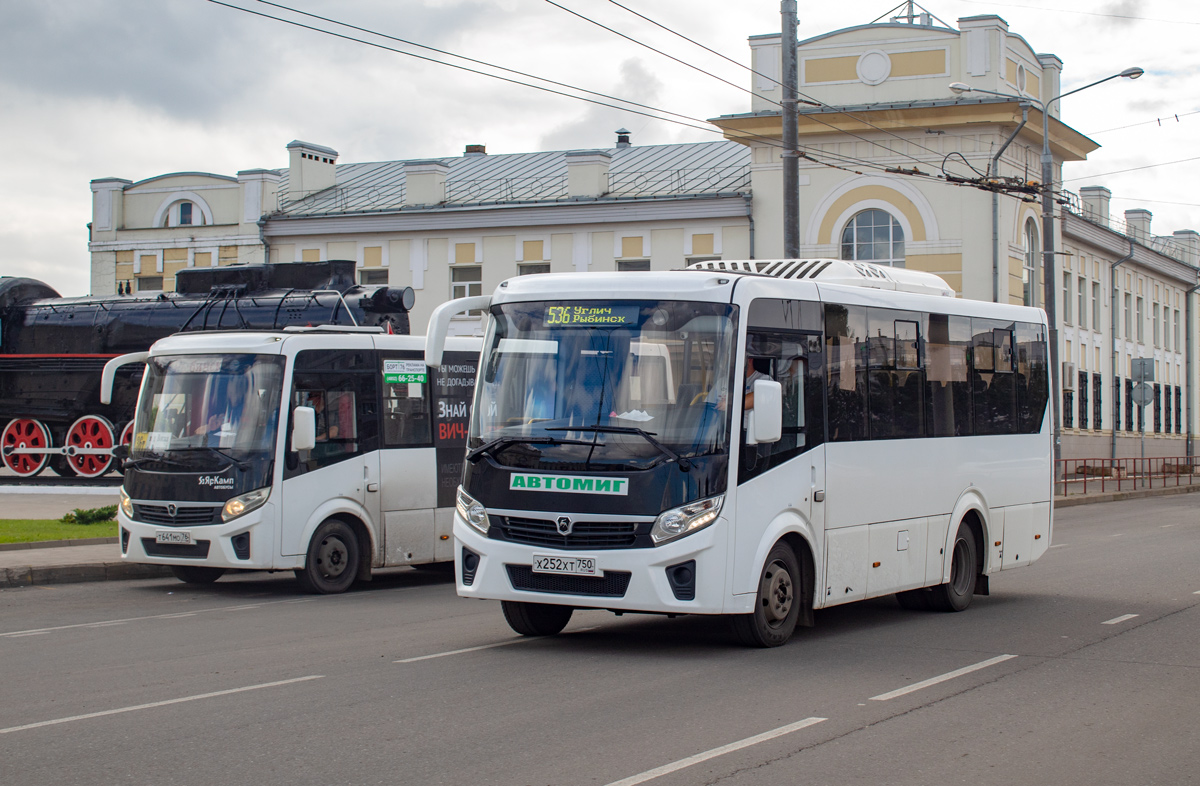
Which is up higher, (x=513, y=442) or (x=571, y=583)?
(x=513, y=442)

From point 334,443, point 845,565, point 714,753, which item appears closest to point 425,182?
point 334,443

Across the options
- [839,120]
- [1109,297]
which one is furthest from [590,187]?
[1109,297]

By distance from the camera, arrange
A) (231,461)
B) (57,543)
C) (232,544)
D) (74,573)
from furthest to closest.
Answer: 1. (57,543)
2. (74,573)
3. (231,461)
4. (232,544)

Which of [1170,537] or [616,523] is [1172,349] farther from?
[616,523]

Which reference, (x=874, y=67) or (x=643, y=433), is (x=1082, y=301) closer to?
(x=874, y=67)

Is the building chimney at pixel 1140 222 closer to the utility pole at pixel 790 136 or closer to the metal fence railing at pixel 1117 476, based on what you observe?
the metal fence railing at pixel 1117 476

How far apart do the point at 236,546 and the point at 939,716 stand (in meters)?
7.95

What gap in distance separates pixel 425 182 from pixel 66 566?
30623mm

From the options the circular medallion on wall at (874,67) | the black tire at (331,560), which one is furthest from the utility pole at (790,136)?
the circular medallion on wall at (874,67)

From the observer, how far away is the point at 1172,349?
6062 cm

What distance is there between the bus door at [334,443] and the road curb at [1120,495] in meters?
20.8

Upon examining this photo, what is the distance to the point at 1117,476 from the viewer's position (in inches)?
1535

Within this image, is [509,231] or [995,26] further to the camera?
[509,231]

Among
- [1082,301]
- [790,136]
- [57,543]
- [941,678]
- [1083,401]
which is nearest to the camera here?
[941,678]
